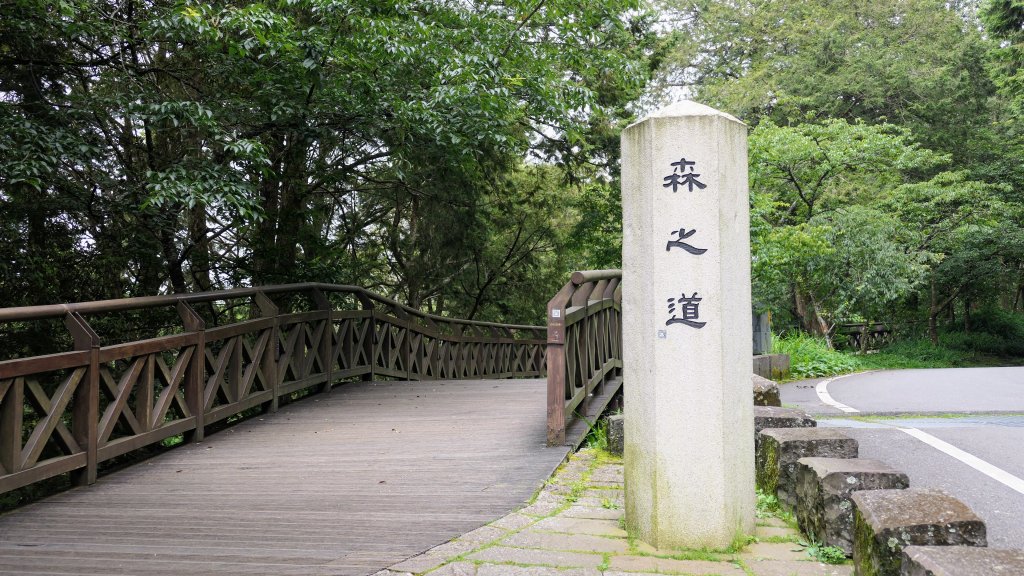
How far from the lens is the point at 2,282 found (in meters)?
7.73

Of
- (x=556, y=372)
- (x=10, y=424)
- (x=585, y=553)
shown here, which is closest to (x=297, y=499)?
(x=10, y=424)

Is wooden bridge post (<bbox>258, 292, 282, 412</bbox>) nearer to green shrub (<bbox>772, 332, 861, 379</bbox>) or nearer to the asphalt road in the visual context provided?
the asphalt road

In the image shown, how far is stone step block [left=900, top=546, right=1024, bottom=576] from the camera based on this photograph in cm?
213

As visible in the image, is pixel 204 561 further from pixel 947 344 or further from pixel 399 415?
pixel 947 344

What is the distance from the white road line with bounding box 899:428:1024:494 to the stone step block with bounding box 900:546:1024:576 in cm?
305

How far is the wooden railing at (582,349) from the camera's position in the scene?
534cm

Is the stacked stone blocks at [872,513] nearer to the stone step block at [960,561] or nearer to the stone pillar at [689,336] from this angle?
the stone step block at [960,561]

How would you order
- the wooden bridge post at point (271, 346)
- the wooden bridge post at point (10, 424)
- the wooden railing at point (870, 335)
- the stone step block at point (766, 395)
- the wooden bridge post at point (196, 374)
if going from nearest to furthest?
1. the wooden bridge post at point (10, 424)
2. the wooden bridge post at point (196, 374)
3. the stone step block at point (766, 395)
4. the wooden bridge post at point (271, 346)
5. the wooden railing at point (870, 335)

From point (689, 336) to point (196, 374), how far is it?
14.4ft

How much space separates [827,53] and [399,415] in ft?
78.3

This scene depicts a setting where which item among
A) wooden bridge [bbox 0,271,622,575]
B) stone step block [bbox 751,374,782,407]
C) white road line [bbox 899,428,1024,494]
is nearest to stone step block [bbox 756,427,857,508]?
wooden bridge [bbox 0,271,622,575]

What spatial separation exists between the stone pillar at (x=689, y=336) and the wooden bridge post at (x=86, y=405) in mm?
3624

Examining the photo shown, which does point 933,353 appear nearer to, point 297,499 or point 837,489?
point 837,489

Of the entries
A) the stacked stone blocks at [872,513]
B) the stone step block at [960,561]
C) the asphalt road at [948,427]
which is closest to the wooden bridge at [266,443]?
the stacked stone blocks at [872,513]
